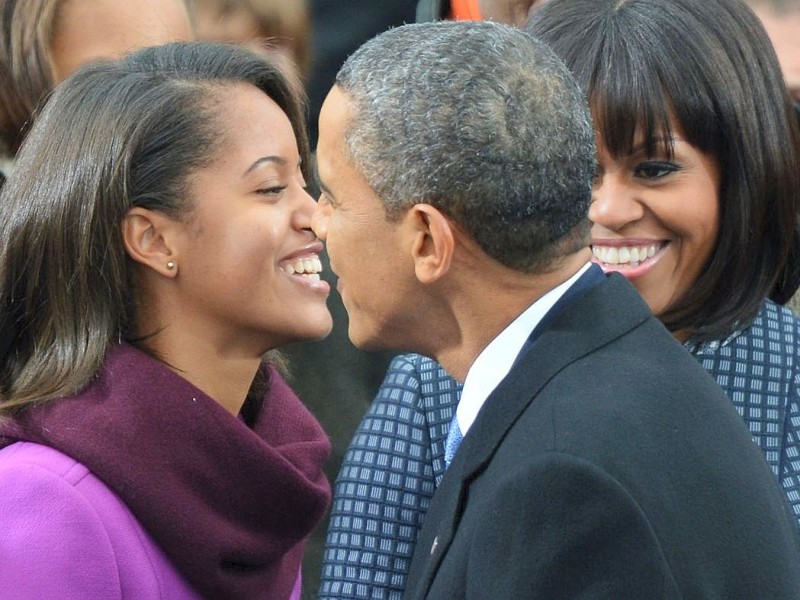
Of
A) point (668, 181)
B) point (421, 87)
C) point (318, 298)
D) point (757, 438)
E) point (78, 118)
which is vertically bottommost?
point (757, 438)

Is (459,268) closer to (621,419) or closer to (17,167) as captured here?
(621,419)

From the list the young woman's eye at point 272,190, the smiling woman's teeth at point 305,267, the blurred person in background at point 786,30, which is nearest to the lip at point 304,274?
the smiling woman's teeth at point 305,267

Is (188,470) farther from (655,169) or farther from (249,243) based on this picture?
(655,169)

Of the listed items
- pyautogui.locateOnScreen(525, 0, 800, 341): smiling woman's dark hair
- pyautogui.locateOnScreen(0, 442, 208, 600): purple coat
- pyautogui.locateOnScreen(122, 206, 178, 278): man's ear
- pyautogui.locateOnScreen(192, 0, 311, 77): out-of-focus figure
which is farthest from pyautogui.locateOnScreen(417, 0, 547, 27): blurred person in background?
pyautogui.locateOnScreen(0, 442, 208, 600): purple coat

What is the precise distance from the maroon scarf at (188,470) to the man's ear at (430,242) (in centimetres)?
55

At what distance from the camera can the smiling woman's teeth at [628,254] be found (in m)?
2.42

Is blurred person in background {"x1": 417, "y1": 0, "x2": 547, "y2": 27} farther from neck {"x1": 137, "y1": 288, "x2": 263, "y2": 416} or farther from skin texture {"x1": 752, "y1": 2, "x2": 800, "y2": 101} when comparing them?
neck {"x1": 137, "y1": 288, "x2": 263, "y2": 416}

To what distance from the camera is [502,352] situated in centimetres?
172

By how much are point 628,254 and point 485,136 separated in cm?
88

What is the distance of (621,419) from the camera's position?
4.82 ft

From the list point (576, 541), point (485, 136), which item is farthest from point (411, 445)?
point (576, 541)

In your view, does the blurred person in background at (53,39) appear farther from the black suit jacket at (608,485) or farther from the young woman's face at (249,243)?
the black suit jacket at (608,485)

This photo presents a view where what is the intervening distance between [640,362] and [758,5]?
2.08 metres

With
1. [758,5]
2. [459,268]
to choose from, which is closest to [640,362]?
[459,268]
